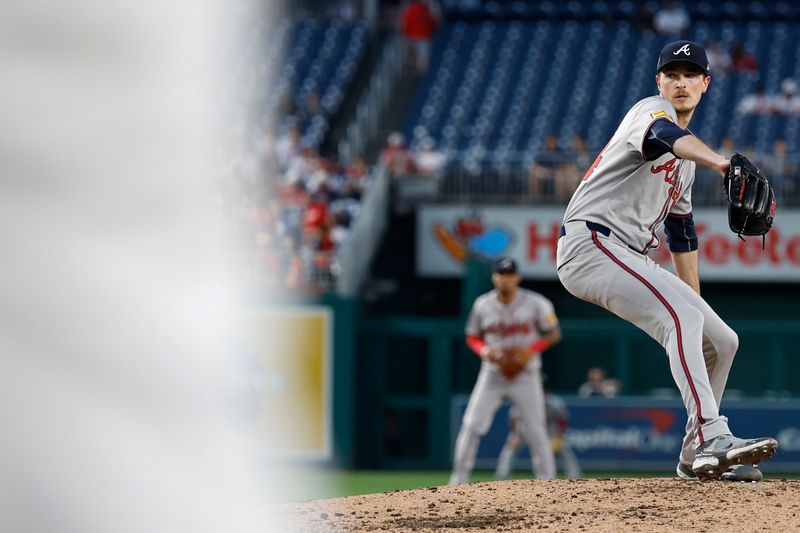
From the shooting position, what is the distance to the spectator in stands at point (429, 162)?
17406mm

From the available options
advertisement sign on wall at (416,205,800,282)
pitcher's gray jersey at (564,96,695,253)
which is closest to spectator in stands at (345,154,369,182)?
advertisement sign on wall at (416,205,800,282)

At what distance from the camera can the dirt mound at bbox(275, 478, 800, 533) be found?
504cm

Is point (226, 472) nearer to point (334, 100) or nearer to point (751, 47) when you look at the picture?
point (334, 100)

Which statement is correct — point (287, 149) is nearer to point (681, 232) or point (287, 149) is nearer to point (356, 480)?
point (356, 480)

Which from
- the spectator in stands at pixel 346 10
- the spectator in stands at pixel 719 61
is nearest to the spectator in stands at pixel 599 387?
the spectator in stands at pixel 719 61

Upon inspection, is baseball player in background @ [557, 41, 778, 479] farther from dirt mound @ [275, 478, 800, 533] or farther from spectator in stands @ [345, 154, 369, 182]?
spectator in stands @ [345, 154, 369, 182]

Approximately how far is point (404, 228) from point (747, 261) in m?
4.38

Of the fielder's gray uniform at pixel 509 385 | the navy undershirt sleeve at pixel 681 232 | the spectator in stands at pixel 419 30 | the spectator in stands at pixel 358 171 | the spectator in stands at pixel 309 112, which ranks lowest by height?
the fielder's gray uniform at pixel 509 385

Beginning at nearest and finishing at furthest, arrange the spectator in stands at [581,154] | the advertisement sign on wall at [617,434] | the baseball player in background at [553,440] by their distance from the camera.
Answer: the baseball player in background at [553,440] → the advertisement sign on wall at [617,434] → the spectator in stands at [581,154]

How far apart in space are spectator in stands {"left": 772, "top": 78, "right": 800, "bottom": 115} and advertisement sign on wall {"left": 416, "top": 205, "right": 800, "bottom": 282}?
3.26 meters

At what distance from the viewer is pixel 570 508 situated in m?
5.45

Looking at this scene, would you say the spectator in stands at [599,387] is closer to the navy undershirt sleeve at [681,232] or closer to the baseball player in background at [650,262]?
the navy undershirt sleeve at [681,232]

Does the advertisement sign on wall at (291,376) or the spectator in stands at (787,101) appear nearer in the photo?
the advertisement sign on wall at (291,376)

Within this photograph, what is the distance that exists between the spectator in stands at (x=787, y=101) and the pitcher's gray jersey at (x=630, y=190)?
47.5ft
